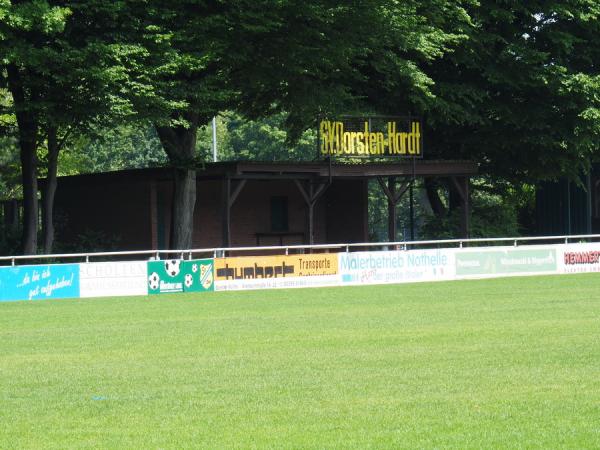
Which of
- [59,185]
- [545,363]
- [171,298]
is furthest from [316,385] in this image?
[59,185]

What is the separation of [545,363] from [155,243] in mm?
32605

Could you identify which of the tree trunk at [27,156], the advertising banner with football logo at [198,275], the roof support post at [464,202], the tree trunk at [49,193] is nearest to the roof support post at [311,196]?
the roof support post at [464,202]

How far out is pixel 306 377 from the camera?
15391 mm

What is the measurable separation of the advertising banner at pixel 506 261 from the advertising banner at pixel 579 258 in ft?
1.40

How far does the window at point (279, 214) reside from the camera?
168 ft

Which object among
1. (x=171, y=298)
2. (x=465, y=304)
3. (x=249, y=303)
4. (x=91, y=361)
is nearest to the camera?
(x=91, y=361)

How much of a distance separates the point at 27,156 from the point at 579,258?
19.4m

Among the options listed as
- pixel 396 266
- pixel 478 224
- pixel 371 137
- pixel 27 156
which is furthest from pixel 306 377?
pixel 478 224

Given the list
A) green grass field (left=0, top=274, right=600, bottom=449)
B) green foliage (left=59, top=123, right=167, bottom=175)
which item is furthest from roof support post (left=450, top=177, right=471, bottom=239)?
green foliage (left=59, top=123, right=167, bottom=175)

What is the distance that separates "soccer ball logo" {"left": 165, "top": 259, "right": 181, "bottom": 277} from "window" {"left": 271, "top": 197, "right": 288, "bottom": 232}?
16552 mm

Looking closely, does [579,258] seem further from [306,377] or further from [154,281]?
[306,377]

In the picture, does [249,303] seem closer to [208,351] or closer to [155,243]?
[208,351]

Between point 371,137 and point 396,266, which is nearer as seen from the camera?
point 396,266

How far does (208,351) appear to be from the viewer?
747 inches
